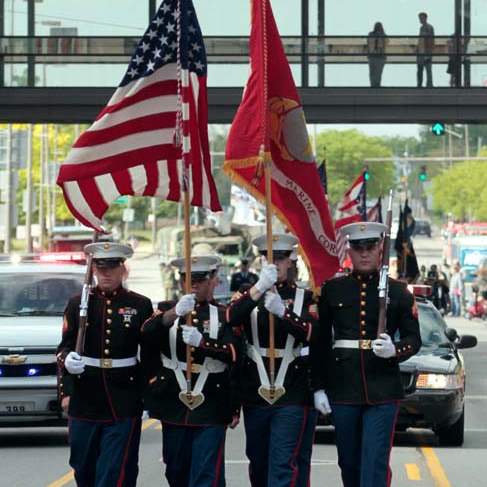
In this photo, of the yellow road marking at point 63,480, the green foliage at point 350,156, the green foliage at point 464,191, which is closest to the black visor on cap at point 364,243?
the yellow road marking at point 63,480

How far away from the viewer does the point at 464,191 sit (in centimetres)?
12775

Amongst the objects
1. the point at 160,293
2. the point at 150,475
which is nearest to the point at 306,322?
the point at 150,475

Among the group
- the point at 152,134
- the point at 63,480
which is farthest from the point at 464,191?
the point at 152,134

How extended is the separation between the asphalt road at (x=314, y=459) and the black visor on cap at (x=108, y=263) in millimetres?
3565

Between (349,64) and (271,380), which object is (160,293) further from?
(271,380)

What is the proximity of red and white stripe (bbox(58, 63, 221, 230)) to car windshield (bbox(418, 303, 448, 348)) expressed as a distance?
7.41 metres

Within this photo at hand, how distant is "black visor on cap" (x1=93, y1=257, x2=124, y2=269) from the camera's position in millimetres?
11344

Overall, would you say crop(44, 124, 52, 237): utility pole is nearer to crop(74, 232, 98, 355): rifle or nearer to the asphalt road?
the asphalt road

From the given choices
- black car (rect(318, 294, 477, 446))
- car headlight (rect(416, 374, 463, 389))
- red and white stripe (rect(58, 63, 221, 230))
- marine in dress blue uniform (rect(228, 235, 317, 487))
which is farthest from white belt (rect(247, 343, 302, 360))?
car headlight (rect(416, 374, 463, 389))

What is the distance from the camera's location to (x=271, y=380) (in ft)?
36.4

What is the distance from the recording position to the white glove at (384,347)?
10898mm

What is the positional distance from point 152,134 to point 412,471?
5076 millimetres

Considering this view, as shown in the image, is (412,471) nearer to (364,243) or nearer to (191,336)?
(364,243)

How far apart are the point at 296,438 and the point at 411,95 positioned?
75.1ft
